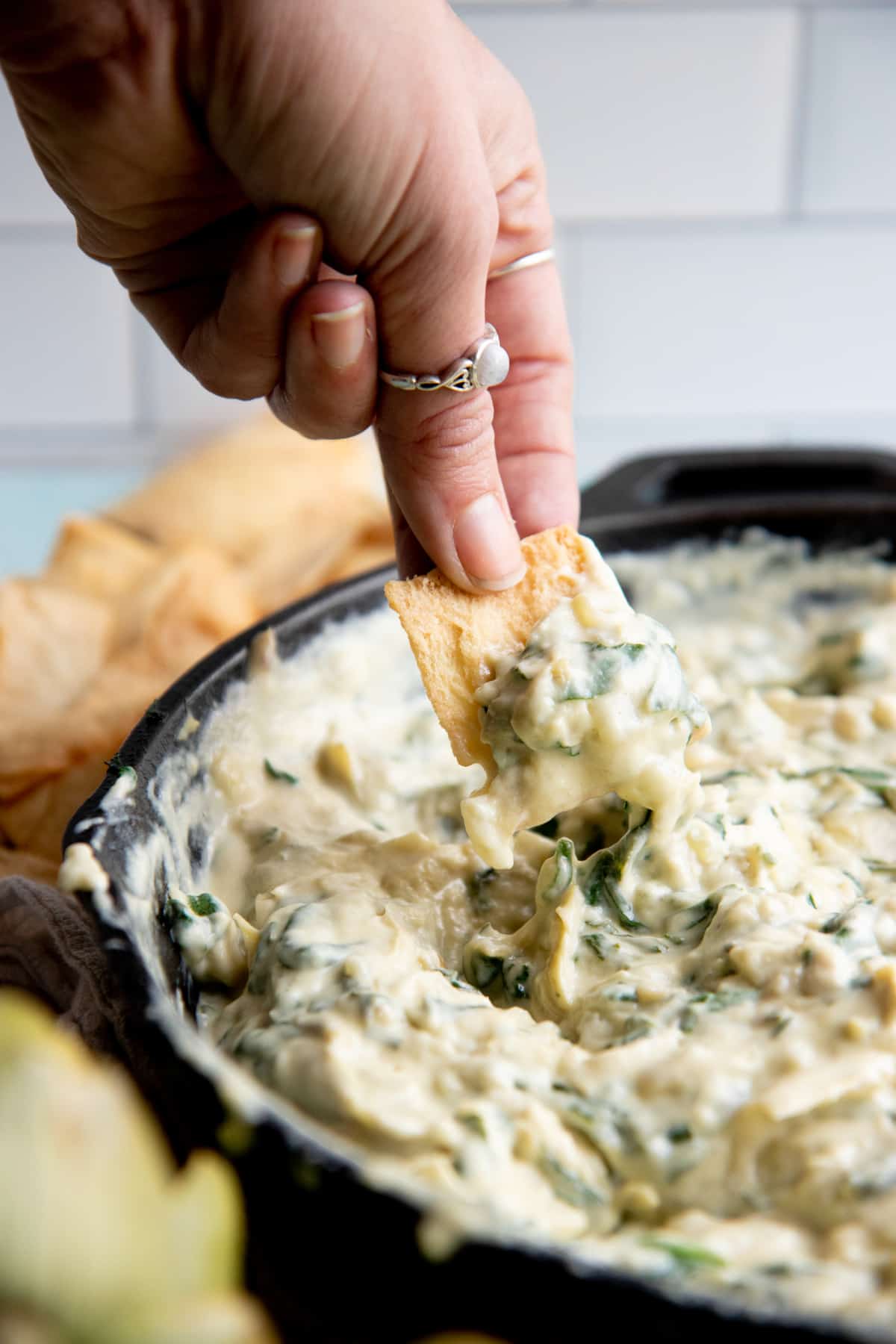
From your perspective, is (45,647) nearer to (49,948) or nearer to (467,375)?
(49,948)

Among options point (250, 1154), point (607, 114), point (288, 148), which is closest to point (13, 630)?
point (288, 148)

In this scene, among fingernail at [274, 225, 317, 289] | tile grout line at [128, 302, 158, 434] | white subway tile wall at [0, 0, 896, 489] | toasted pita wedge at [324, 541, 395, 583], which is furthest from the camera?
tile grout line at [128, 302, 158, 434]

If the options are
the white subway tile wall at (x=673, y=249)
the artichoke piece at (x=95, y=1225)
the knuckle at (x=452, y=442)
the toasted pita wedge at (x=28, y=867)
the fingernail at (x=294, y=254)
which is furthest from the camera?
the white subway tile wall at (x=673, y=249)

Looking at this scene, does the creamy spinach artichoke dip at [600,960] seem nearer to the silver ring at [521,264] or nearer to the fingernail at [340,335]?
the fingernail at [340,335]

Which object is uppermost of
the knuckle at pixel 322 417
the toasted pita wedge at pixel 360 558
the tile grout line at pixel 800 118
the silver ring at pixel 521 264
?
the silver ring at pixel 521 264

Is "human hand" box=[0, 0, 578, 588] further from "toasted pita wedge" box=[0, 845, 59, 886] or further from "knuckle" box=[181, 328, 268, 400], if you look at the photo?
"toasted pita wedge" box=[0, 845, 59, 886]

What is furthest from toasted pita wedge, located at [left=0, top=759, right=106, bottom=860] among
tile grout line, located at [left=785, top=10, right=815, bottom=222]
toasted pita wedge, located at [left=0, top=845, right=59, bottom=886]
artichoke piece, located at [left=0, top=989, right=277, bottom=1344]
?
tile grout line, located at [left=785, top=10, right=815, bottom=222]

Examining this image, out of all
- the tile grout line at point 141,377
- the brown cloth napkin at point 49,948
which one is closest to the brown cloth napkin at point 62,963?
the brown cloth napkin at point 49,948
